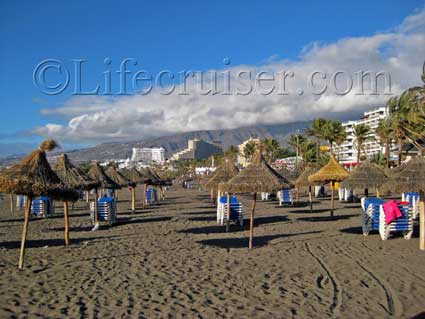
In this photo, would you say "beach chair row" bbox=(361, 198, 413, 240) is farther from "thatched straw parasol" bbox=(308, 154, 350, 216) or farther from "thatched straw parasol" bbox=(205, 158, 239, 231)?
"thatched straw parasol" bbox=(205, 158, 239, 231)

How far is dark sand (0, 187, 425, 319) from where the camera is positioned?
19.9ft

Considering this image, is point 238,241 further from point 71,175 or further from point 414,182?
point 71,175

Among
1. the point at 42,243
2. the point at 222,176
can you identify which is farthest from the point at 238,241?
the point at 42,243

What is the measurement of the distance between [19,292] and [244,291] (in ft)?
11.9

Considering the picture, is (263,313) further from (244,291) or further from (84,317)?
(84,317)

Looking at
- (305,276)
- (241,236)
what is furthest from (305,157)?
(305,276)

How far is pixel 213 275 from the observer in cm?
798

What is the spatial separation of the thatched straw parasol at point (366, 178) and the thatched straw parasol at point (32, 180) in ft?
34.2

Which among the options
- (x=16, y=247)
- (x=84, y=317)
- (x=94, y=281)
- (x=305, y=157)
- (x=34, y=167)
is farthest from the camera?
(x=305, y=157)

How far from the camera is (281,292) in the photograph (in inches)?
271

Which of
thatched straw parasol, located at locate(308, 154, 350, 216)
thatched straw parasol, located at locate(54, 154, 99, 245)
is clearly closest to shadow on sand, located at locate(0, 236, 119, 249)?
thatched straw parasol, located at locate(54, 154, 99, 245)

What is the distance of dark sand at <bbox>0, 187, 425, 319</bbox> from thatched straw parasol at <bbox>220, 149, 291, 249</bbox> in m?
1.50

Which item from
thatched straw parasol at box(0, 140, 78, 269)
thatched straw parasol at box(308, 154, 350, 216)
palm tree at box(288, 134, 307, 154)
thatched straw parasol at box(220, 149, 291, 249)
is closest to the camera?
thatched straw parasol at box(0, 140, 78, 269)

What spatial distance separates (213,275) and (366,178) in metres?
9.42
